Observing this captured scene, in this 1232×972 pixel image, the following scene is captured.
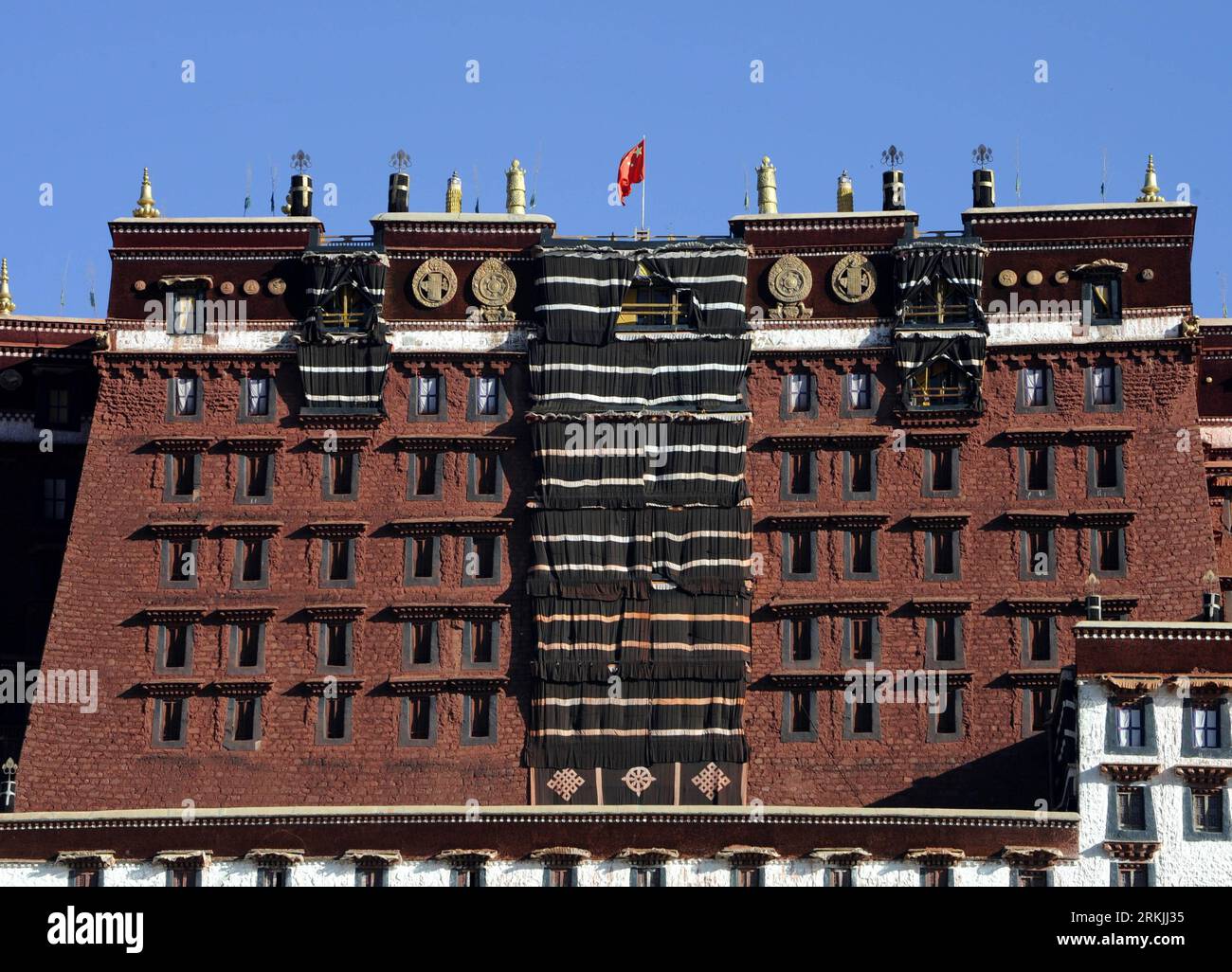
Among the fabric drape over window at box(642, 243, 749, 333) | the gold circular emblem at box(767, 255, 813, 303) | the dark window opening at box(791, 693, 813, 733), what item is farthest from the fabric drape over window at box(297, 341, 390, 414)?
the dark window opening at box(791, 693, 813, 733)

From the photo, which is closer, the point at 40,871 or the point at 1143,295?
the point at 40,871

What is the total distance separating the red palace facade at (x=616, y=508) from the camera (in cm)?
12319

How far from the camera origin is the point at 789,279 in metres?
128

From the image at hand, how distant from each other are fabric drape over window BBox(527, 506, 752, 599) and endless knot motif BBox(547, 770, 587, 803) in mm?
7573

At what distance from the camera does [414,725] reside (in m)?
124

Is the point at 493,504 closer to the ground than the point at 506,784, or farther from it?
farther from it

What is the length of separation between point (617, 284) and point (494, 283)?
5.49m

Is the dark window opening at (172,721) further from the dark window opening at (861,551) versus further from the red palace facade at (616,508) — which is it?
the dark window opening at (861,551)

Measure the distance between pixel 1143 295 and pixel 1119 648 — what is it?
20788mm

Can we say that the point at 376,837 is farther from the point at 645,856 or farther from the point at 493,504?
the point at 493,504

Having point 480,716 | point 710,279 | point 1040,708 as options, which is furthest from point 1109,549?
point 480,716

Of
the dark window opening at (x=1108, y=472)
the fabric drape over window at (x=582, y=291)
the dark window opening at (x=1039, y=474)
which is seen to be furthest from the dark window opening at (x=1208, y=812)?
the fabric drape over window at (x=582, y=291)

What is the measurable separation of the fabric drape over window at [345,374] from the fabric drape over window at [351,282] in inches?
31.8

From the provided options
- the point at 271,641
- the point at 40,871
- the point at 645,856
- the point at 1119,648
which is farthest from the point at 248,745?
the point at 1119,648
